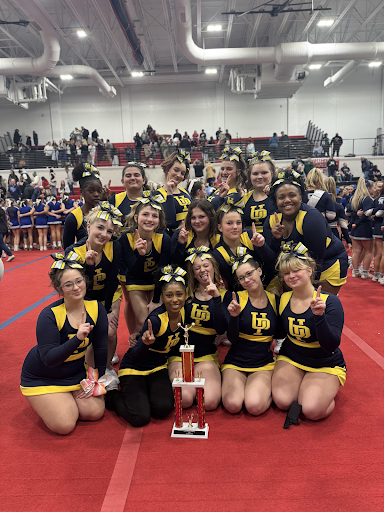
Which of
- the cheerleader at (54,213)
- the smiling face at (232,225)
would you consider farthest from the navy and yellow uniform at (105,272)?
the cheerleader at (54,213)

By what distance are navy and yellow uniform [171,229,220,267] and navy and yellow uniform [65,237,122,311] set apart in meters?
0.57

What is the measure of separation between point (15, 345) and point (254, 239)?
3416 mm

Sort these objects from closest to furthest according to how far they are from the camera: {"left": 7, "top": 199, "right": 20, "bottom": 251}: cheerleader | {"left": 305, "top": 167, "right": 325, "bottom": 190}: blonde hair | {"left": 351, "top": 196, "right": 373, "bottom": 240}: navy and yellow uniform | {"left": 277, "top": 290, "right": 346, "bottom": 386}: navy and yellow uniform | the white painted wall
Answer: {"left": 277, "top": 290, "right": 346, "bottom": 386}: navy and yellow uniform
{"left": 305, "top": 167, "right": 325, "bottom": 190}: blonde hair
{"left": 351, "top": 196, "right": 373, "bottom": 240}: navy and yellow uniform
{"left": 7, "top": 199, "right": 20, "bottom": 251}: cheerleader
the white painted wall

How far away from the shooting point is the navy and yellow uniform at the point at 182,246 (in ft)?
13.0

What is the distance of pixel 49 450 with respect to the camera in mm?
2865

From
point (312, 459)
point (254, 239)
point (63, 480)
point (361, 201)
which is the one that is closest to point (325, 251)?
point (254, 239)

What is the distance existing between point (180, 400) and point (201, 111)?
2567 centimetres

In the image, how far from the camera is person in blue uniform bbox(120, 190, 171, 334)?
12.6ft

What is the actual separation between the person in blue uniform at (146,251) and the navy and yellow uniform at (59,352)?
72 centimetres

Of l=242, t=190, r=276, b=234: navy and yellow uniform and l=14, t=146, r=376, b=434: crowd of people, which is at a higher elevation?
l=242, t=190, r=276, b=234: navy and yellow uniform

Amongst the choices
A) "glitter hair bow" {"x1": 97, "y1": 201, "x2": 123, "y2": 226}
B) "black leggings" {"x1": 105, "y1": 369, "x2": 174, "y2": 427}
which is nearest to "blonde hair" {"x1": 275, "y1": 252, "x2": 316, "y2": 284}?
"black leggings" {"x1": 105, "y1": 369, "x2": 174, "y2": 427}

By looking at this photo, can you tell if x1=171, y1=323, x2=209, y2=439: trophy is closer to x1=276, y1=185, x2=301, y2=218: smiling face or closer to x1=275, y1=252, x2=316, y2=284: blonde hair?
x1=275, y1=252, x2=316, y2=284: blonde hair

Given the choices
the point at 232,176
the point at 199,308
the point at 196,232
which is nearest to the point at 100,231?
the point at 196,232

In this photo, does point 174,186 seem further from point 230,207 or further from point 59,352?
point 59,352
